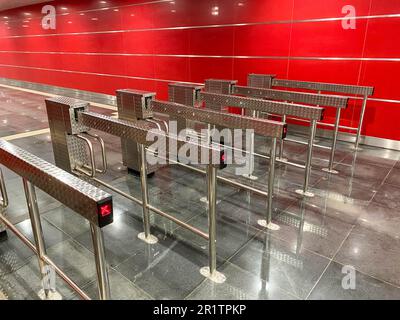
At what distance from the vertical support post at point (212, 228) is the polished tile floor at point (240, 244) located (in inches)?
2.3

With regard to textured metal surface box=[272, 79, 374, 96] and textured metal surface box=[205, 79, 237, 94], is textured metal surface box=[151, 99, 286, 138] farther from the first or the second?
textured metal surface box=[272, 79, 374, 96]

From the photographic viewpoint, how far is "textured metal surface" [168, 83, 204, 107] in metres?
3.31

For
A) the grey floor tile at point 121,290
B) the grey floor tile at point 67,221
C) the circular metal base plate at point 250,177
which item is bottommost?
the grey floor tile at point 121,290

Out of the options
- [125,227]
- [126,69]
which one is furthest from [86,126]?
[126,69]

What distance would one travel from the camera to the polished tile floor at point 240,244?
1722 mm

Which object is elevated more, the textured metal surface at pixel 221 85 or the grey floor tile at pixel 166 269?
→ the textured metal surface at pixel 221 85

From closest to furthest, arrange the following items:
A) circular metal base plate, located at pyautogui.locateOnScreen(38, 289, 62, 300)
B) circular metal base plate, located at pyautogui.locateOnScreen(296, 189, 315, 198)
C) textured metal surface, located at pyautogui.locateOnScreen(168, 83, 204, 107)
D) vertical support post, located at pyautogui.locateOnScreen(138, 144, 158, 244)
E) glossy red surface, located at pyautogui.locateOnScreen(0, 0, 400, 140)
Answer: circular metal base plate, located at pyautogui.locateOnScreen(38, 289, 62, 300) → vertical support post, located at pyautogui.locateOnScreen(138, 144, 158, 244) → circular metal base plate, located at pyautogui.locateOnScreen(296, 189, 315, 198) → textured metal surface, located at pyautogui.locateOnScreen(168, 83, 204, 107) → glossy red surface, located at pyautogui.locateOnScreen(0, 0, 400, 140)

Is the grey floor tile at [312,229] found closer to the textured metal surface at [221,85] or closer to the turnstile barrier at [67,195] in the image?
the turnstile barrier at [67,195]

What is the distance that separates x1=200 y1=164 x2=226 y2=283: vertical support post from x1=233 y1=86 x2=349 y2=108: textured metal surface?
1960 mm

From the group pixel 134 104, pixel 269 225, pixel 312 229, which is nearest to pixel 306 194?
pixel 312 229

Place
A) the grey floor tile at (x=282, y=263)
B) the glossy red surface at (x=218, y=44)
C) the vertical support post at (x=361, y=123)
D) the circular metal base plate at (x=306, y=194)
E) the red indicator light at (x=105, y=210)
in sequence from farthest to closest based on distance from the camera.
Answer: the glossy red surface at (x=218, y=44) → the vertical support post at (x=361, y=123) → the circular metal base plate at (x=306, y=194) → the grey floor tile at (x=282, y=263) → the red indicator light at (x=105, y=210)

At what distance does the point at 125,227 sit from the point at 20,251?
720 millimetres

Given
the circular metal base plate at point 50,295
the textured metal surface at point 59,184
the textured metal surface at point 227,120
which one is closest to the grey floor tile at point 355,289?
the textured metal surface at point 227,120

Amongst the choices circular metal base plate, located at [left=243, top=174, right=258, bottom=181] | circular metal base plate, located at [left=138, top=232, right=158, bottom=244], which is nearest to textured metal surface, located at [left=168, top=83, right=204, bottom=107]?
circular metal base plate, located at [left=243, top=174, right=258, bottom=181]
